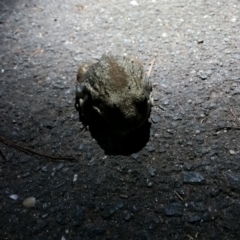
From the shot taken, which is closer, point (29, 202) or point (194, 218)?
point (194, 218)

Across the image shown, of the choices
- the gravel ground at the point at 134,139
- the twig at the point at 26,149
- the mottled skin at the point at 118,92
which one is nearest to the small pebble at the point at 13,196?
the gravel ground at the point at 134,139

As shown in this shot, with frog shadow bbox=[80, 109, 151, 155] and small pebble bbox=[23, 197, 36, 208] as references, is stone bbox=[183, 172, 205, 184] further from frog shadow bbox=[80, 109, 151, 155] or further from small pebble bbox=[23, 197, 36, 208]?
small pebble bbox=[23, 197, 36, 208]

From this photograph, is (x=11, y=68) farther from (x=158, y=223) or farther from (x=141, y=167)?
(x=158, y=223)

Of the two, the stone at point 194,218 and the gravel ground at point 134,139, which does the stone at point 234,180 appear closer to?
the gravel ground at point 134,139

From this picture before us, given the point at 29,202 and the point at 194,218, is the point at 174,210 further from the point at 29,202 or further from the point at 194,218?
the point at 29,202

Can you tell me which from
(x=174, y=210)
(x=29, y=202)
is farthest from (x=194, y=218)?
(x=29, y=202)

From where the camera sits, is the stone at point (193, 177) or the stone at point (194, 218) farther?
the stone at point (193, 177)

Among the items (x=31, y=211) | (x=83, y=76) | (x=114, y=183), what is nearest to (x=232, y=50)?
(x=83, y=76)
